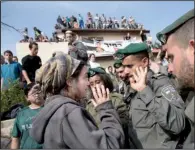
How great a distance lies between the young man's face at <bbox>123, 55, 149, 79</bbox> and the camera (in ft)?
8.23

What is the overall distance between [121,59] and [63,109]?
100 cm

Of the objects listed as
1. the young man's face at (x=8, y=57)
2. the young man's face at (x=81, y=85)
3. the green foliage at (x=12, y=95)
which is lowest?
the green foliage at (x=12, y=95)

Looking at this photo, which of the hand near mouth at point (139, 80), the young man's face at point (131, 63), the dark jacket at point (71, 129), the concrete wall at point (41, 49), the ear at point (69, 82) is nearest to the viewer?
the dark jacket at point (71, 129)

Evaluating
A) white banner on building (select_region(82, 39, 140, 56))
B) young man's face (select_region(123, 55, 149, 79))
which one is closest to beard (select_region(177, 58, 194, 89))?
young man's face (select_region(123, 55, 149, 79))

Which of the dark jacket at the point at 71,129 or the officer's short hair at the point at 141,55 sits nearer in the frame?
the dark jacket at the point at 71,129

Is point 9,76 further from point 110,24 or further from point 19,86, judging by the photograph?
point 110,24

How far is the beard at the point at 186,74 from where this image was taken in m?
1.44

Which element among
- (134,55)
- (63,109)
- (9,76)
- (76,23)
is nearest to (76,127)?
(63,109)

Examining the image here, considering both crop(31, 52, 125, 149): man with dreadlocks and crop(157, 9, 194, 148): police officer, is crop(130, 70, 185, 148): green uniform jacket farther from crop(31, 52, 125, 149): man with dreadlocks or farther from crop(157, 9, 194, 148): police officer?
crop(157, 9, 194, 148): police officer

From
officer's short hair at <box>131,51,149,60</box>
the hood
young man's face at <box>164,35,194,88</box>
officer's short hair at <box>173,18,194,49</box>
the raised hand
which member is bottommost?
the hood

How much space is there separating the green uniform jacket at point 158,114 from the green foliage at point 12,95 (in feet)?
14.2

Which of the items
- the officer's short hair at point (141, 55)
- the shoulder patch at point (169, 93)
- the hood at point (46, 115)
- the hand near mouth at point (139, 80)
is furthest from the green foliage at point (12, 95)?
the shoulder patch at point (169, 93)

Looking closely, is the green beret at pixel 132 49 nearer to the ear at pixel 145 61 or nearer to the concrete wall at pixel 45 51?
→ the ear at pixel 145 61

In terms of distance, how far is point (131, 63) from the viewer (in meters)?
2.55
